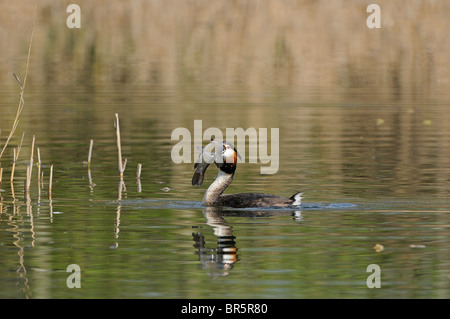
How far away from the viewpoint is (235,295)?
11852 mm

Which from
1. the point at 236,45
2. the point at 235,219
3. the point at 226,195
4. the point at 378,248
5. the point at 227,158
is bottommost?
the point at 378,248

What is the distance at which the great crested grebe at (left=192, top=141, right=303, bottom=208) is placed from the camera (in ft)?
56.1

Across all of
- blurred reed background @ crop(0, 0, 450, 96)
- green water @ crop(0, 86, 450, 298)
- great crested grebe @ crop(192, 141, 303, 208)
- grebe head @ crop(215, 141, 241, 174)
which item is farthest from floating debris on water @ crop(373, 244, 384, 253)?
blurred reed background @ crop(0, 0, 450, 96)

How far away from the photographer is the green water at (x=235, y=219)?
12.5m

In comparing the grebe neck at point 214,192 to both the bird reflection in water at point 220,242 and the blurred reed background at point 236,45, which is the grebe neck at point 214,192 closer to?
the bird reflection in water at point 220,242

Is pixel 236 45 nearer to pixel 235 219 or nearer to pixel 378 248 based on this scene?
pixel 235 219

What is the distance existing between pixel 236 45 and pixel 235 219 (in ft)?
108

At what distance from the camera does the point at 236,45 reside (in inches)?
1933

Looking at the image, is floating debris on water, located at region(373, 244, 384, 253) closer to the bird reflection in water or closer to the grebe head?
the bird reflection in water

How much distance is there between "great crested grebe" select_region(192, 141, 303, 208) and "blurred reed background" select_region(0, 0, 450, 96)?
2060cm

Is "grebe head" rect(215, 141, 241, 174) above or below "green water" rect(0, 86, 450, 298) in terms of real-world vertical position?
above

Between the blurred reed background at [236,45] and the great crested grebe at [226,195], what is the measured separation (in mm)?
20600

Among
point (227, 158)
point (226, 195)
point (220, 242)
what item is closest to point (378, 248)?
point (220, 242)
